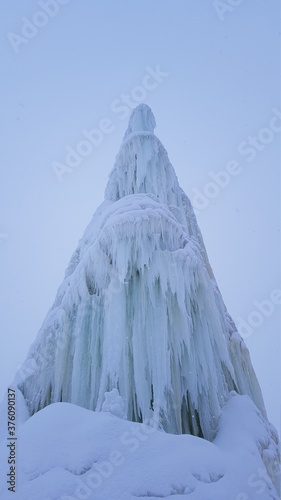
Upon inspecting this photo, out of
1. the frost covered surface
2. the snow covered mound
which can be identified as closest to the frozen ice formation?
the frost covered surface

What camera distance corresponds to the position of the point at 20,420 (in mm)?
6336

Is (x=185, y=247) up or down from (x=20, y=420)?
up

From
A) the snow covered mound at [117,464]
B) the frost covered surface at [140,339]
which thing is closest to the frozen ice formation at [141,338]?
the frost covered surface at [140,339]

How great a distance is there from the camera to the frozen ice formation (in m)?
5.92

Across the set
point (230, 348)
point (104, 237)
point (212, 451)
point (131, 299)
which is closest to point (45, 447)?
point (212, 451)

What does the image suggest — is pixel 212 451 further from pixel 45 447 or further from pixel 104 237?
pixel 104 237

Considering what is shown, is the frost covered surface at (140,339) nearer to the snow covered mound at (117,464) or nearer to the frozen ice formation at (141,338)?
the frozen ice formation at (141,338)

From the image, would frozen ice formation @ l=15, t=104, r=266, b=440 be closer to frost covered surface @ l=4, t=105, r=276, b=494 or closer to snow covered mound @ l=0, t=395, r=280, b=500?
frost covered surface @ l=4, t=105, r=276, b=494

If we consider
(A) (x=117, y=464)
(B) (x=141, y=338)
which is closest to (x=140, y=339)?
(B) (x=141, y=338)

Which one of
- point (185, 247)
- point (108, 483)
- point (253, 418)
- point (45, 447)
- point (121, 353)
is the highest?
point (185, 247)

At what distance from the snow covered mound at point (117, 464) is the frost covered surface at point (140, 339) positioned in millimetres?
941

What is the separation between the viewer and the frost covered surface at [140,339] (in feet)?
19.4

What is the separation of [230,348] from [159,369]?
3043 millimetres

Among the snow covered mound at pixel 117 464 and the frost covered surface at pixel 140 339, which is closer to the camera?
the snow covered mound at pixel 117 464
